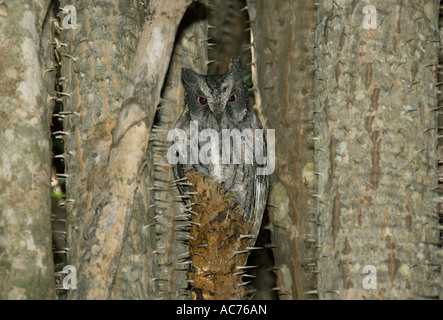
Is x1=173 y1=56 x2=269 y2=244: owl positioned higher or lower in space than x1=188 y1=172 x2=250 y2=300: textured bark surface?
higher

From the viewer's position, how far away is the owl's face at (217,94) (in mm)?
3832

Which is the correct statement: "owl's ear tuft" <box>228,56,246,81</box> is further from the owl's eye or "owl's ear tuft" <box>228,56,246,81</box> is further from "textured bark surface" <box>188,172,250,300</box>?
"textured bark surface" <box>188,172,250,300</box>

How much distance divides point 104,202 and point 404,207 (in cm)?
147

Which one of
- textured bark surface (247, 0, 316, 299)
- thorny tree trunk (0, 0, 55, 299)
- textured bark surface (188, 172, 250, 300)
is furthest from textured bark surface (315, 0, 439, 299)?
thorny tree trunk (0, 0, 55, 299)

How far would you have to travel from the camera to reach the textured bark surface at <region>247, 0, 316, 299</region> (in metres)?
3.96

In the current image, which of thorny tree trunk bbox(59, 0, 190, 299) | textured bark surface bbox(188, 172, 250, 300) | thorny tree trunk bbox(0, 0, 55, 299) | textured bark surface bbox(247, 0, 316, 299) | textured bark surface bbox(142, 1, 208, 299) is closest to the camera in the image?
thorny tree trunk bbox(0, 0, 55, 299)

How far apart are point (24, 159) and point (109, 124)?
57cm

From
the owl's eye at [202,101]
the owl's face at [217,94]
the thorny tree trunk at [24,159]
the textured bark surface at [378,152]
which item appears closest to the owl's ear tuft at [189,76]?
the owl's face at [217,94]

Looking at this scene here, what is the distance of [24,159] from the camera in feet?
9.52

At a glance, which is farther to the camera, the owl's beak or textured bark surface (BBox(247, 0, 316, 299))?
textured bark surface (BBox(247, 0, 316, 299))

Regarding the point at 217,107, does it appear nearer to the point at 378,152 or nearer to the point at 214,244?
the point at 214,244

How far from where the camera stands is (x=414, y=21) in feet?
10.5

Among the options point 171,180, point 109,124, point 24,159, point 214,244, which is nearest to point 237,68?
point 171,180

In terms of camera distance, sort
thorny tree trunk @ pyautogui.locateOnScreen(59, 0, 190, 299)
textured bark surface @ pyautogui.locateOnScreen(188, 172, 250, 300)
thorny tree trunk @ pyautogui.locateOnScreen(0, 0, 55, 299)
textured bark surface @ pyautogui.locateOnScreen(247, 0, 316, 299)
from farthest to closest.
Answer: textured bark surface @ pyautogui.locateOnScreen(247, 0, 316, 299) < textured bark surface @ pyautogui.locateOnScreen(188, 172, 250, 300) < thorny tree trunk @ pyautogui.locateOnScreen(59, 0, 190, 299) < thorny tree trunk @ pyautogui.locateOnScreen(0, 0, 55, 299)
